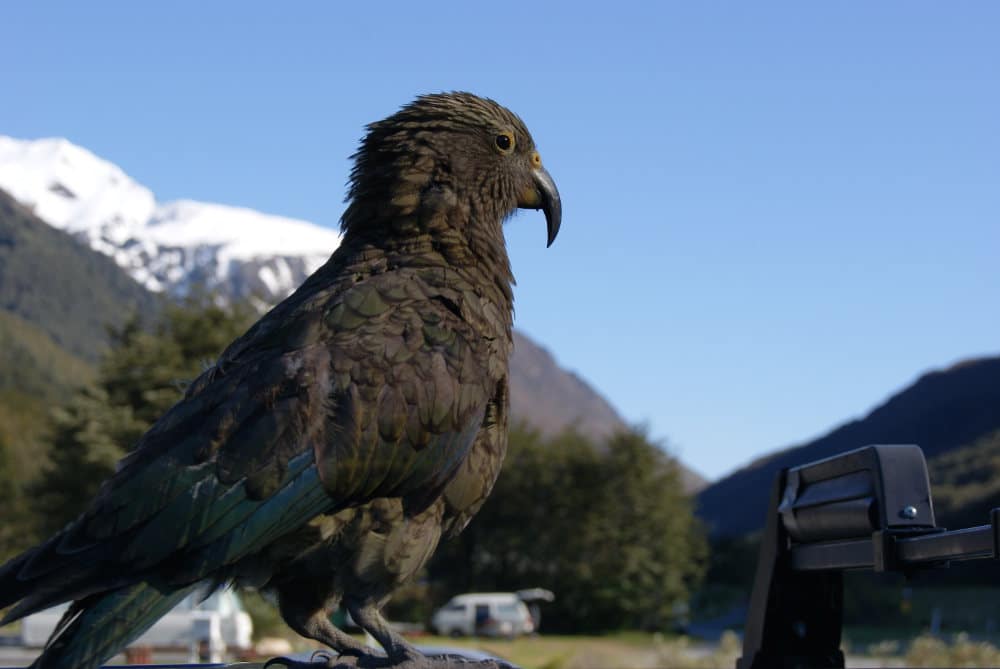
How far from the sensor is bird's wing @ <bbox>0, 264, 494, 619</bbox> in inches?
112

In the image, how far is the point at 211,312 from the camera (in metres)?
32.9

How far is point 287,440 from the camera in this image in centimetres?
304

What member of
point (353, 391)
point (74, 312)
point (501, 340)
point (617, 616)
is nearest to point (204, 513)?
point (353, 391)

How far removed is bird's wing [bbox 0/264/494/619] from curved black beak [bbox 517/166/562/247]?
0.75m

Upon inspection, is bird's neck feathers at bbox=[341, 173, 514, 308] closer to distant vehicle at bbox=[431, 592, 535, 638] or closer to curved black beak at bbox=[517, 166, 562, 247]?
curved black beak at bbox=[517, 166, 562, 247]

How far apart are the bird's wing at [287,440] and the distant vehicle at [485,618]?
108ft

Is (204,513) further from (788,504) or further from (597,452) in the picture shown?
(597,452)

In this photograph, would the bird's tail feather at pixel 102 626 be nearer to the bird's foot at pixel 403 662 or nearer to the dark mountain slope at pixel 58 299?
the bird's foot at pixel 403 662

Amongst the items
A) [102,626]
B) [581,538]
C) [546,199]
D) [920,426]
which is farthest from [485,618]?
[102,626]

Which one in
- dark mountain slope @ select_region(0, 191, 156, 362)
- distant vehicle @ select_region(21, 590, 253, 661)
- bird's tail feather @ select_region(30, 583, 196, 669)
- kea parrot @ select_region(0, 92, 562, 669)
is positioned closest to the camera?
bird's tail feather @ select_region(30, 583, 196, 669)

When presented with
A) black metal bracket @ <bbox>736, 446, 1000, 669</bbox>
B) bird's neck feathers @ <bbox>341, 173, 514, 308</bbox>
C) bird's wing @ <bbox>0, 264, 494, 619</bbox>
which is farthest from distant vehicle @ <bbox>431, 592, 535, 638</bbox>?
bird's wing @ <bbox>0, 264, 494, 619</bbox>

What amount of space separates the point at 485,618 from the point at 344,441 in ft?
111

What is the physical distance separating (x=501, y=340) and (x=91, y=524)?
1.32 meters

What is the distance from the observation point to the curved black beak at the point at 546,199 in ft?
13.4
